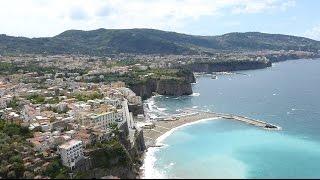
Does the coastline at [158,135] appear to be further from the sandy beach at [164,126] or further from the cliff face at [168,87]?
the cliff face at [168,87]

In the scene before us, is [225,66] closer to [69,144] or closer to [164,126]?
[164,126]

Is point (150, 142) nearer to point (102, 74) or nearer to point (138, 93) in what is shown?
point (138, 93)

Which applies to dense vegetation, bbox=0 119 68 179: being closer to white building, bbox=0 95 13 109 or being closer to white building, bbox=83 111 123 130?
white building, bbox=83 111 123 130

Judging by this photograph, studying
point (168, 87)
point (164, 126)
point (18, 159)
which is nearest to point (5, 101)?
point (164, 126)

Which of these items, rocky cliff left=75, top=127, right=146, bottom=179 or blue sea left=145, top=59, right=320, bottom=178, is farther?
blue sea left=145, top=59, right=320, bottom=178

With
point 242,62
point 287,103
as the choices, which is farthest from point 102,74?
point 242,62

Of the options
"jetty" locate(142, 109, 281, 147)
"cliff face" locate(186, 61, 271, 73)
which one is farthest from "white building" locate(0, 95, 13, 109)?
"cliff face" locate(186, 61, 271, 73)
